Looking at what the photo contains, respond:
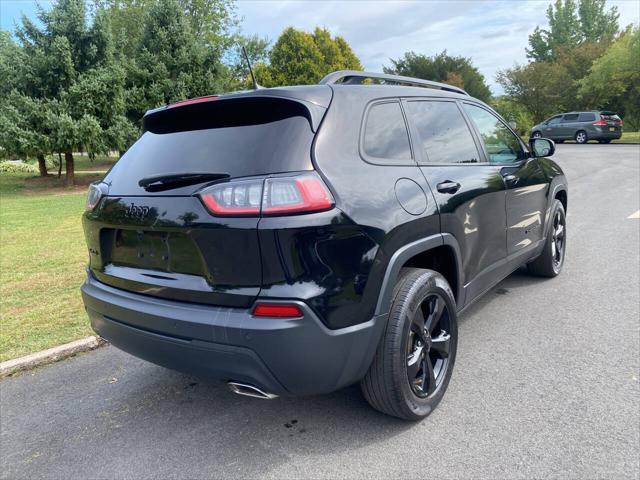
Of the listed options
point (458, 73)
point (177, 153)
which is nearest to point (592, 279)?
point (177, 153)

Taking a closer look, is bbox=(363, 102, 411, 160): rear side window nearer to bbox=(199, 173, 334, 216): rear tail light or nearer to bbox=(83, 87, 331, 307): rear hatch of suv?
bbox=(83, 87, 331, 307): rear hatch of suv

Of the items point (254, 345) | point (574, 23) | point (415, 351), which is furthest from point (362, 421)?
point (574, 23)

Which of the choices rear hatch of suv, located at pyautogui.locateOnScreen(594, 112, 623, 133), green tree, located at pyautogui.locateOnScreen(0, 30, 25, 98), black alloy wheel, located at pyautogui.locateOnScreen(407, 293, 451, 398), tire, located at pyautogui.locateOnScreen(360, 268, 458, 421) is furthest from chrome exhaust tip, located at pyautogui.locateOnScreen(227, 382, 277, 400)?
rear hatch of suv, located at pyautogui.locateOnScreen(594, 112, 623, 133)

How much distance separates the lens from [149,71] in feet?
66.2

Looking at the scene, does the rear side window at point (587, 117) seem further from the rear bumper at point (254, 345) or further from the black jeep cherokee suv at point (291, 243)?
the rear bumper at point (254, 345)

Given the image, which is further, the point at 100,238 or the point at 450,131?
the point at 450,131

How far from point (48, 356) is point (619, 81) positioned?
3844cm

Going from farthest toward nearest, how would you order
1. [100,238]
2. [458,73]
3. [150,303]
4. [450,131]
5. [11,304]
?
[458,73]
[11,304]
[450,131]
[100,238]
[150,303]

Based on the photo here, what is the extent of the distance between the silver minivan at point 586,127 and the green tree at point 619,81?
7004 millimetres

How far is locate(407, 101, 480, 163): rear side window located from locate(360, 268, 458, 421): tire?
31.9 inches

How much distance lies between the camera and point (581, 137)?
1063 inches

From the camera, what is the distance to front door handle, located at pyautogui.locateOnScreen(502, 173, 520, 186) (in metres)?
3.76

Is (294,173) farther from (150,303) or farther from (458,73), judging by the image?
(458,73)

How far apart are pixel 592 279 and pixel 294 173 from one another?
13.5ft
